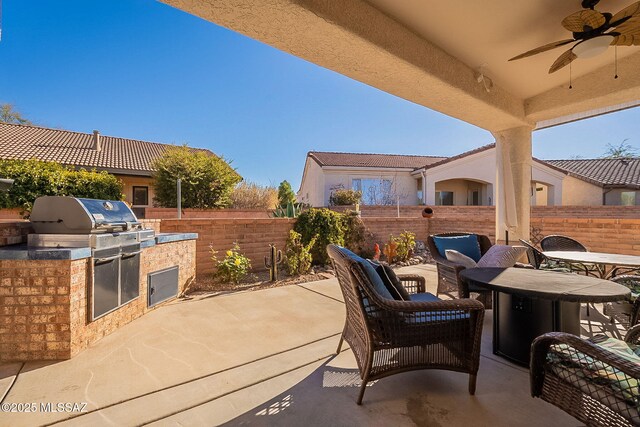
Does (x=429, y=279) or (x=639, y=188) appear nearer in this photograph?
(x=429, y=279)

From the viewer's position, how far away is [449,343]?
222cm

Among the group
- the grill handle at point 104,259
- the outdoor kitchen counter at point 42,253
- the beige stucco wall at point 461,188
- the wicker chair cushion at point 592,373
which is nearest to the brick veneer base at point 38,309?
the outdoor kitchen counter at point 42,253

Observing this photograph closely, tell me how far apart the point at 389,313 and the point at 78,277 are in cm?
294

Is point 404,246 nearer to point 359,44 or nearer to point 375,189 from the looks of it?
point 359,44

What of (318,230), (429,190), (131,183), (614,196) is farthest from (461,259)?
(614,196)

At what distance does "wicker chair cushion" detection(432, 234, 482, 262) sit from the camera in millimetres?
4689

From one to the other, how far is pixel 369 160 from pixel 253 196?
31.6ft

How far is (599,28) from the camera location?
9.68 feet

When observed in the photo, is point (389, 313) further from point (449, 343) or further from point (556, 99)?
point (556, 99)

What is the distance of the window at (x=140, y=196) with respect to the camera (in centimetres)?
1397

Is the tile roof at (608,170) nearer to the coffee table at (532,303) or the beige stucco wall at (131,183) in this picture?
the coffee table at (532,303)

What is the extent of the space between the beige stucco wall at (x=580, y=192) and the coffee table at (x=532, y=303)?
19356mm

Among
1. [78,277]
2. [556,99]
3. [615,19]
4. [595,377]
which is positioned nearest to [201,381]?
[78,277]

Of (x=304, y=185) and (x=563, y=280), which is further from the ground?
(x=304, y=185)
